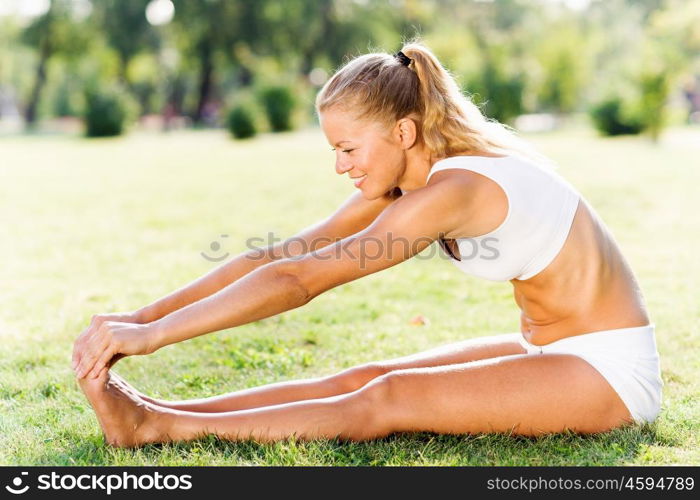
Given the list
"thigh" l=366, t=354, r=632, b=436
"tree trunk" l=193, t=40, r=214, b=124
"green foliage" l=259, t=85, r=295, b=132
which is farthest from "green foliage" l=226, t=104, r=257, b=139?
"thigh" l=366, t=354, r=632, b=436

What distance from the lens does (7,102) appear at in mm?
91625

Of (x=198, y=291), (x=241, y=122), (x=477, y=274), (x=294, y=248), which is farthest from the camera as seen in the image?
(x=241, y=122)

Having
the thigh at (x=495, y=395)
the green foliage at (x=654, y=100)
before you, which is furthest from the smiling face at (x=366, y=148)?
the green foliage at (x=654, y=100)

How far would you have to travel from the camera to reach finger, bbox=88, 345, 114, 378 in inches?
117

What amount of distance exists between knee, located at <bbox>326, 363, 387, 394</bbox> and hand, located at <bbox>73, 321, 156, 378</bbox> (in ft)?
2.76

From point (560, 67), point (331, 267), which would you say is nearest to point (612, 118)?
point (560, 67)

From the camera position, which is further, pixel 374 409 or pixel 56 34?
pixel 56 34

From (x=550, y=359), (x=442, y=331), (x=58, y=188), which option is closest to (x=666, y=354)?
(x=442, y=331)

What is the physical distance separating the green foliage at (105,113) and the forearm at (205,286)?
99.1 feet

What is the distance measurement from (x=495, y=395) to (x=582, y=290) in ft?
1.74

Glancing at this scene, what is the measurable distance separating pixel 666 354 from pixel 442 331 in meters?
1.38

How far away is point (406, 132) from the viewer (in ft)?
10.5

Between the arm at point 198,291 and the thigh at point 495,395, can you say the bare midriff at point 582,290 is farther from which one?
the arm at point 198,291

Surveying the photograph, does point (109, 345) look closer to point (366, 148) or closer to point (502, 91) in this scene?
point (366, 148)
